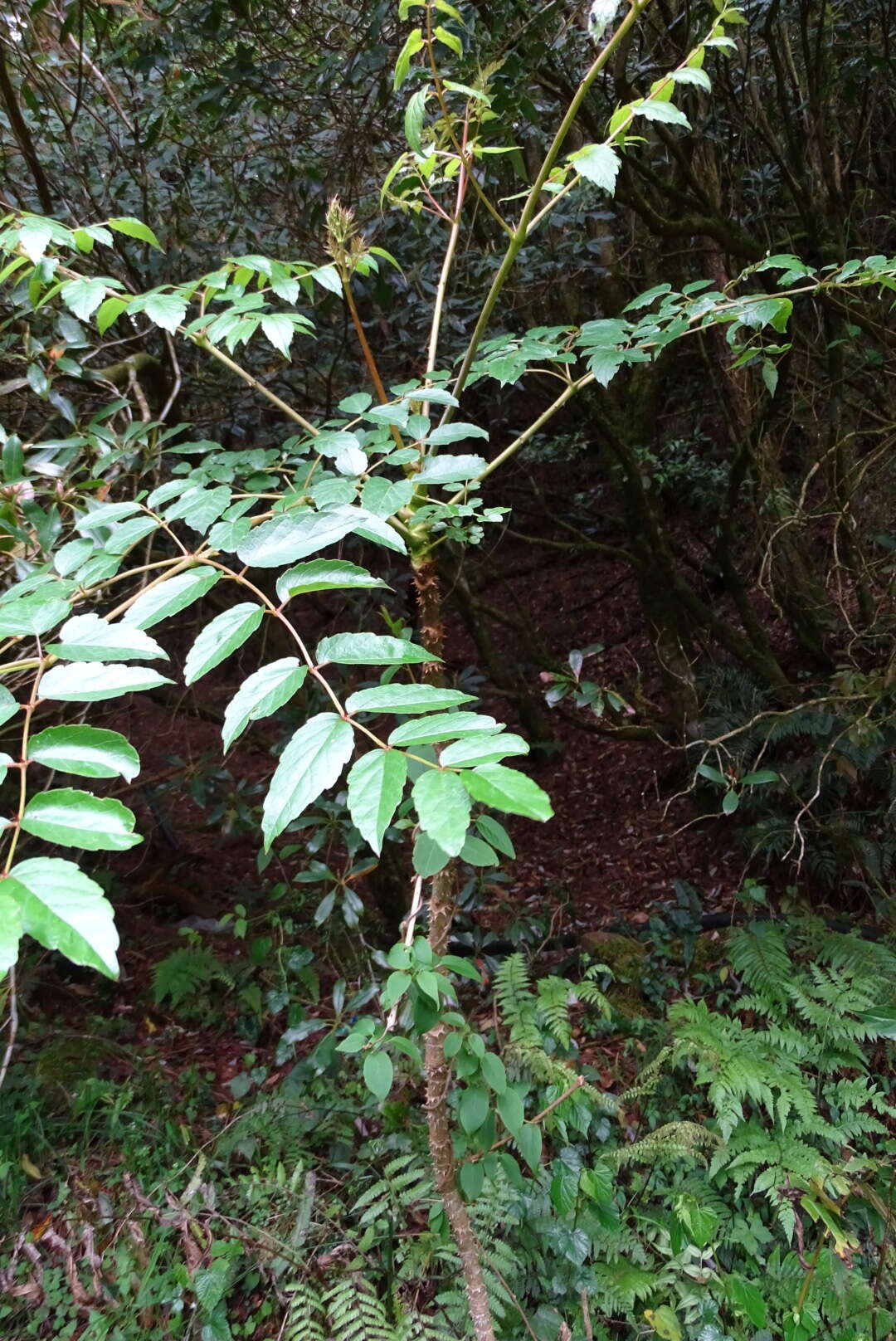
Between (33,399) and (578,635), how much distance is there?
402cm

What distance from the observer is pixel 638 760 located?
14.2ft

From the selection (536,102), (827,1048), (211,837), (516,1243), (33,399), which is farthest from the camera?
(211,837)

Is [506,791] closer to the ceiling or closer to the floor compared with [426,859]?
closer to the ceiling

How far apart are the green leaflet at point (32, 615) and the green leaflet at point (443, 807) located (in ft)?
1.36

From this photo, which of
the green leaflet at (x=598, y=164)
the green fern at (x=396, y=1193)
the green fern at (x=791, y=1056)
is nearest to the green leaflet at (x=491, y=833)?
the green leaflet at (x=598, y=164)

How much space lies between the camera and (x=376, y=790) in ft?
1.99

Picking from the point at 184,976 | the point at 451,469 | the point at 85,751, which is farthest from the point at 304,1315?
the point at 451,469

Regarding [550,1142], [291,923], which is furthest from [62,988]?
[550,1142]

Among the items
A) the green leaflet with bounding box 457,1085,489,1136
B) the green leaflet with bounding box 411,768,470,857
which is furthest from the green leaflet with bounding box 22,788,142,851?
the green leaflet with bounding box 457,1085,489,1136

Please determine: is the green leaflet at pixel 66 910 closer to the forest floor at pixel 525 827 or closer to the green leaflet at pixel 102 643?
the green leaflet at pixel 102 643

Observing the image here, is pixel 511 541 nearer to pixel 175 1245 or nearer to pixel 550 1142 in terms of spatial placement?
pixel 550 1142

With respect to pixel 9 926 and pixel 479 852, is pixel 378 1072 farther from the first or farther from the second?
pixel 9 926

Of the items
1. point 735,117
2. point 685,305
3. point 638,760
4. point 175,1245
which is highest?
point 735,117

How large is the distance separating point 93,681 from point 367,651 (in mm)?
250
